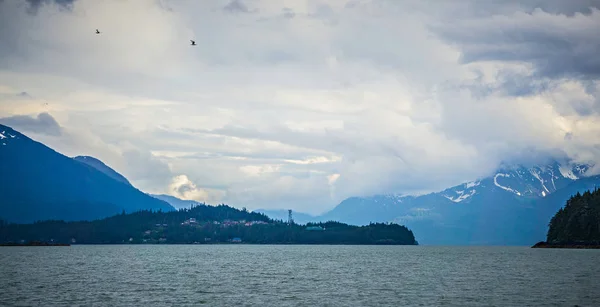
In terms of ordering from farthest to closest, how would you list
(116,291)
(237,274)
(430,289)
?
(237,274), (430,289), (116,291)

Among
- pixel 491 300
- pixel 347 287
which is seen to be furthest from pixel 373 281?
pixel 491 300

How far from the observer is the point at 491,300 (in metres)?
95.5

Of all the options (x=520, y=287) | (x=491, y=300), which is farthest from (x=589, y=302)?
(x=520, y=287)

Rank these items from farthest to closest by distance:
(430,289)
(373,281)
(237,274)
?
1. (237,274)
2. (373,281)
3. (430,289)

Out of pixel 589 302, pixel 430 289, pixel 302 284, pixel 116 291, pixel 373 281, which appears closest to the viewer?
pixel 589 302

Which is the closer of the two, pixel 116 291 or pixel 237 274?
pixel 116 291

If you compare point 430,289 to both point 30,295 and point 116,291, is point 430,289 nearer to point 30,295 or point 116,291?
point 116,291

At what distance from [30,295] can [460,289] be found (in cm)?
7363

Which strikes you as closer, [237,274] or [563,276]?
[563,276]

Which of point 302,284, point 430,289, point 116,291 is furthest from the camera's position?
point 302,284

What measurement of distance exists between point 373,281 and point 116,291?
53.6 metres

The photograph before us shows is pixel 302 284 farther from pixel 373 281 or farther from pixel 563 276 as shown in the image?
pixel 563 276

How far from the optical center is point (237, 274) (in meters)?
151

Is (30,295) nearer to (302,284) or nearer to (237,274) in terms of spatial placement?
(302,284)
